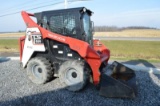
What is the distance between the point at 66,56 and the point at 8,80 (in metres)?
2.61

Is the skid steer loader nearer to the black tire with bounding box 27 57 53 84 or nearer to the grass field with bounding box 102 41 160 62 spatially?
the black tire with bounding box 27 57 53 84

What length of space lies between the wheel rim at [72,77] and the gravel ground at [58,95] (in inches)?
13.3

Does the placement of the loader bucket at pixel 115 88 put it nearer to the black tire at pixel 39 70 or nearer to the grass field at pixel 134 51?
the black tire at pixel 39 70

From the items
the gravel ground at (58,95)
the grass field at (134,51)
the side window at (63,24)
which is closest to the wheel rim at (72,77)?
the gravel ground at (58,95)

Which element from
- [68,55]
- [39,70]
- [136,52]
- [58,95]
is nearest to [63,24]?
[68,55]

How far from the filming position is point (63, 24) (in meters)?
5.54

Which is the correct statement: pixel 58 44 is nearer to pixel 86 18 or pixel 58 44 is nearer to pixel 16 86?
pixel 86 18

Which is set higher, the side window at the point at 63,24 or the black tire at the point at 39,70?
the side window at the point at 63,24

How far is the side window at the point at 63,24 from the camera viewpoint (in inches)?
213

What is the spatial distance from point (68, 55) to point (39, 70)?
3.91 ft

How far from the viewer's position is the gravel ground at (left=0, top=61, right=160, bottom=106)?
4576mm

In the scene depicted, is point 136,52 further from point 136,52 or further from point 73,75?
point 73,75

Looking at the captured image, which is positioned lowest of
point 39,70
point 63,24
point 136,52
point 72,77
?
point 136,52

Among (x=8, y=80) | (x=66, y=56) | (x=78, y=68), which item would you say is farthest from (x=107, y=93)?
(x=8, y=80)
